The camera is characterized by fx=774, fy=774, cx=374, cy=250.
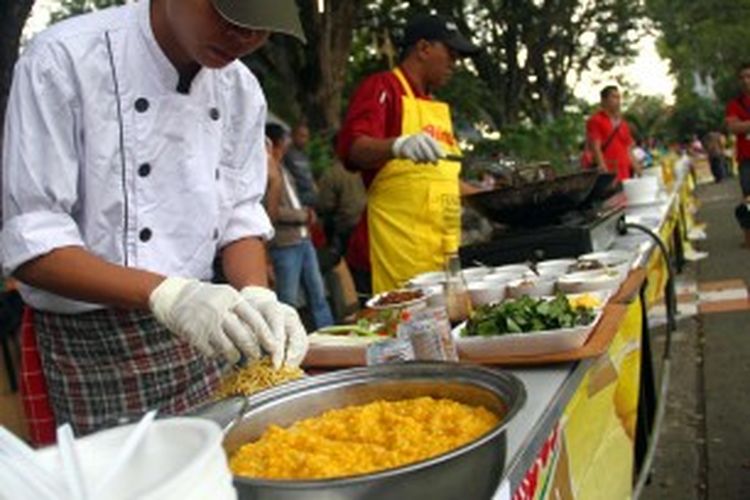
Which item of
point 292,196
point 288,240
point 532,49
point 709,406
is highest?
point 532,49

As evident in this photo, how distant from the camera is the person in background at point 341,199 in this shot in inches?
262

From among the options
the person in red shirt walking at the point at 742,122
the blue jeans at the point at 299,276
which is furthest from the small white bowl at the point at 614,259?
the person in red shirt walking at the point at 742,122

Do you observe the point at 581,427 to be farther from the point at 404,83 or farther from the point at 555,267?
the point at 404,83

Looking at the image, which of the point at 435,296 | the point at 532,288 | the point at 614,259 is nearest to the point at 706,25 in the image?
the point at 614,259

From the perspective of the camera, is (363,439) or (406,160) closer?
(363,439)

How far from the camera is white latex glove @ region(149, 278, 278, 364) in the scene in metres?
1.44

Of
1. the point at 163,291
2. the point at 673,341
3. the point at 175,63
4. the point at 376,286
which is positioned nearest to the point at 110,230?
the point at 163,291

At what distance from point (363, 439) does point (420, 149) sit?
5.85 feet

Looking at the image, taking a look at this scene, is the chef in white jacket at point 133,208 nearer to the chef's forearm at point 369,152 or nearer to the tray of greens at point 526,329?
the tray of greens at point 526,329

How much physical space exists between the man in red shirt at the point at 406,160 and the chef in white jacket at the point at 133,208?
1326 millimetres

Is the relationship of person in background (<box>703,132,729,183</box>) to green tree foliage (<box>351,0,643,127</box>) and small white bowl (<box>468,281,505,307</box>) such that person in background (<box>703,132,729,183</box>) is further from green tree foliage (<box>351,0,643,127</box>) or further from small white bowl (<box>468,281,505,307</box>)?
small white bowl (<box>468,281,505,307</box>)

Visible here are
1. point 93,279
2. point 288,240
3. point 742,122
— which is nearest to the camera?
point 93,279

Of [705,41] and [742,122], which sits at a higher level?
[705,41]

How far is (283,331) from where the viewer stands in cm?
150
